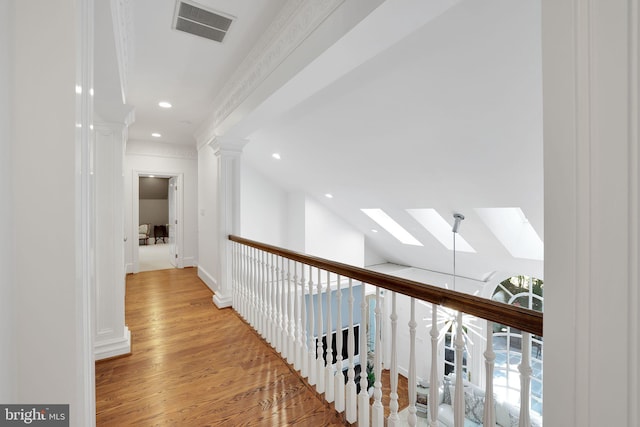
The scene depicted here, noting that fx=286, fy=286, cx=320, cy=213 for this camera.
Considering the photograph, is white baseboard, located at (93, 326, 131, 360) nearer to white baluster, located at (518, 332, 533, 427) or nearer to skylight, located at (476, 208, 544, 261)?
white baluster, located at (518, 332, 533, 427)

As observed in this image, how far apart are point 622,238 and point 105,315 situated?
10.2ft

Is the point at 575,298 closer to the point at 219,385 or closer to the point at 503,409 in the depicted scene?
the point at 219,385

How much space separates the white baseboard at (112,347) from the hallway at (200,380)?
7 cm

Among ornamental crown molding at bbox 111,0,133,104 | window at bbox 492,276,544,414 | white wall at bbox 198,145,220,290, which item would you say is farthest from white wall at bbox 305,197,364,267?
ornamental crown molding at bbox 111,0,133,104

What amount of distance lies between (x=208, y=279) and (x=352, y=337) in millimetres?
3352

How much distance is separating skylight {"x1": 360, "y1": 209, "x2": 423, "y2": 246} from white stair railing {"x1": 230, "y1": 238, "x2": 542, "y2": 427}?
304 cm

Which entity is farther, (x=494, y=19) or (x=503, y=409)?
(x=503, y=409)

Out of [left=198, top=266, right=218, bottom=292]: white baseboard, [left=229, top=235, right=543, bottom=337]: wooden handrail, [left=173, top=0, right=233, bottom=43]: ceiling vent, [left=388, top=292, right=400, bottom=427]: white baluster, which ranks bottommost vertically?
[left=198, top=266, right=218, bottom=292]: white baseboard

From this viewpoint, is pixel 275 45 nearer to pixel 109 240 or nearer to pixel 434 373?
pixel 109 240

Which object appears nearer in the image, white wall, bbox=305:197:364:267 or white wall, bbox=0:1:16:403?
white wall, bbox=0:1:16:403

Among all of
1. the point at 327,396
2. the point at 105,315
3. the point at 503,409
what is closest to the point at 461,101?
the point at 327,396

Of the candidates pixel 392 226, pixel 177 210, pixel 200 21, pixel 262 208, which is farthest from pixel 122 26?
pixel 392 226

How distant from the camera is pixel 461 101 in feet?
7.01

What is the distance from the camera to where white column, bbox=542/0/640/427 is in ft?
1.80
